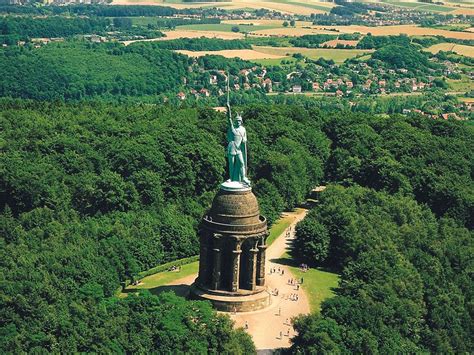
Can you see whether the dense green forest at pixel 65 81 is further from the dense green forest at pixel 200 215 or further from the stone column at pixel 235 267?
the stone column at pixel 235 267

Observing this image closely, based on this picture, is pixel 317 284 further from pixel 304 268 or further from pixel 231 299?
pixel 231 299

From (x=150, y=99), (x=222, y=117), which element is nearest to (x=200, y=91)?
(x=150, y=99)

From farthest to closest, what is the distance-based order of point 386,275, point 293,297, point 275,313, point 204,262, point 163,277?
point 163,277, point 293,297, point 386,275, point 275,313, point 204,262

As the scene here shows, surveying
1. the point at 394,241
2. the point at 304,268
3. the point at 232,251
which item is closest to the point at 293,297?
the point at 304,268

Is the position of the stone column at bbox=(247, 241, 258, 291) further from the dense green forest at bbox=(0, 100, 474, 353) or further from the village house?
the village house

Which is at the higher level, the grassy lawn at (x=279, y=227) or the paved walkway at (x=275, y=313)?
the paved walkway at (x=275, y=313)

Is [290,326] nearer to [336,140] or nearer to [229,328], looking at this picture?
[229,328]

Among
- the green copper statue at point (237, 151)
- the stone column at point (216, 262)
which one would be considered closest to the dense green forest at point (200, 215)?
the stone column at point (216, 262)
